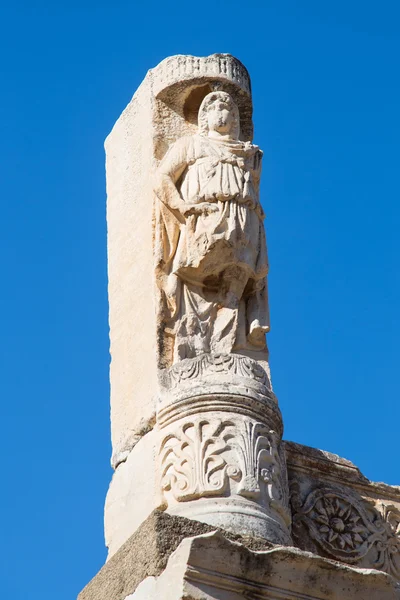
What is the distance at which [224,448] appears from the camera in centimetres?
843

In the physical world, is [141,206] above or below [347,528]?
above

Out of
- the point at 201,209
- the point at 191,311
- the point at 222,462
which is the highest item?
the point at 201,209

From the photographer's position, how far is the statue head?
31.9ft

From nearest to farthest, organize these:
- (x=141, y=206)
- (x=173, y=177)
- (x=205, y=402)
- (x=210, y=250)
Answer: (x=205, y=402) → (x=210, y=250) → (x=173, y=177) → (x=141, y=206)

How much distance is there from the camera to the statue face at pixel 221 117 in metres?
9.71

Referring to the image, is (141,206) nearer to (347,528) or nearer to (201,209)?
(201,209)

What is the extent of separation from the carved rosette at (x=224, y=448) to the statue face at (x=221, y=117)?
1.59 meters

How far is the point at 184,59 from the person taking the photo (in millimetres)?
10070

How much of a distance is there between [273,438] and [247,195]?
1478mm

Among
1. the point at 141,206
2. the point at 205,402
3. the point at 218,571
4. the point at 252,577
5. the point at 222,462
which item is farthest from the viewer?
the point at 141,206

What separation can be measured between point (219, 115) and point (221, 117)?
19 mm

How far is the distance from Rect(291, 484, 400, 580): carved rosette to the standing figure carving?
957 mm

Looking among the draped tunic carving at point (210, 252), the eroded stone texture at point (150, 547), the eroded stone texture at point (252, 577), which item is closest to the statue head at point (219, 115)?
the draped tunic carving at point (210, 252)

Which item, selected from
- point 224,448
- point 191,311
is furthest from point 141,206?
point 224,448
